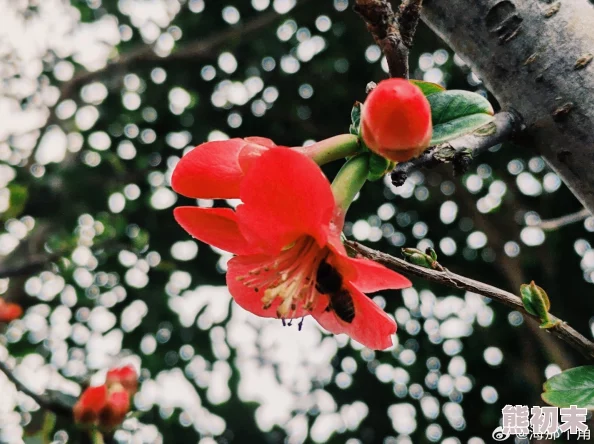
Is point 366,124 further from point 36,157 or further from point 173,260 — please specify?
point 36,157

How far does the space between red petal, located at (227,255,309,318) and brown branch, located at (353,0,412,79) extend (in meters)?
0.17

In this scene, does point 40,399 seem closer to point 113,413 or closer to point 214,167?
point 113,413

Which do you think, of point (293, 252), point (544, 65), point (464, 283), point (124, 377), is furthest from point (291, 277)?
point (124, 377)

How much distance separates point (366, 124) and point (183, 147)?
76.7 inches

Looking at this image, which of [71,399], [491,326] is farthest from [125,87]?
[491,326]

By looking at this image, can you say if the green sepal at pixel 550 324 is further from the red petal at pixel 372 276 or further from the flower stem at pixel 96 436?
the flower stem at pixel 96 436

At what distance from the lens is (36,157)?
2.27 meters

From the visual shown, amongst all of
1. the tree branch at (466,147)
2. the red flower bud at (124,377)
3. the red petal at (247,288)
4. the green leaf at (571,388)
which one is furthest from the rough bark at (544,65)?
the red flower bud at (124,377)

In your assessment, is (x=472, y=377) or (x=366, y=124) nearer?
(x=366, y=124)

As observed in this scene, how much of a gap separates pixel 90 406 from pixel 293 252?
2.90ft

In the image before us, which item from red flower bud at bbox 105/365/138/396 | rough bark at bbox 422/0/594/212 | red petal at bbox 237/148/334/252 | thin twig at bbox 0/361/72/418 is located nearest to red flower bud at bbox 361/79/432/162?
red petal at bbox 237/148/334/252

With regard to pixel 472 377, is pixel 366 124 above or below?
above

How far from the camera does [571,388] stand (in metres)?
0.43

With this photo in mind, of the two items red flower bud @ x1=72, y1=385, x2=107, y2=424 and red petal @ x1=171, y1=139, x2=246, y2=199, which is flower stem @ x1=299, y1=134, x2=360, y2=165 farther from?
red flower bud @ x1=72, y1=385, x2=107, y2=424
